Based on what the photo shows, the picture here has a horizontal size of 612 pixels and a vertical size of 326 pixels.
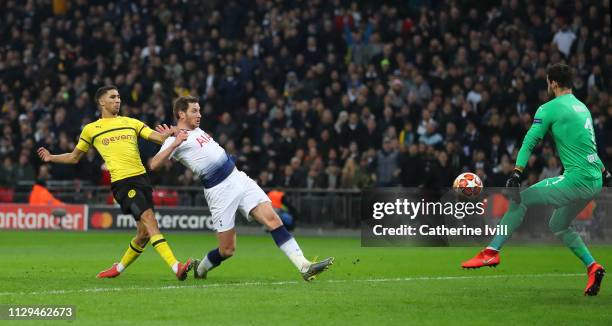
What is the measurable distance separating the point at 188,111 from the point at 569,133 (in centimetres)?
431

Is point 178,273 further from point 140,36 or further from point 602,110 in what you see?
point 140,36

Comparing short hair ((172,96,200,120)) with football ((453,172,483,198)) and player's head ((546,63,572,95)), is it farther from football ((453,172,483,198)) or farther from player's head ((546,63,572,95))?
player's head ((546,63,572,95))

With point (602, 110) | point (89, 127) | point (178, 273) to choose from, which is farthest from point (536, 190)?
point (602, 110)

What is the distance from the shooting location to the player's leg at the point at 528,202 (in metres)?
12.4

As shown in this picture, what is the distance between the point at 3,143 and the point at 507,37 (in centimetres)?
1426

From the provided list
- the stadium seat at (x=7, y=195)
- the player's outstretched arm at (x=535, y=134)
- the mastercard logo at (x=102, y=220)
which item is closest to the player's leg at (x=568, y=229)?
the player's outstretched arm at (x=535, y=134)

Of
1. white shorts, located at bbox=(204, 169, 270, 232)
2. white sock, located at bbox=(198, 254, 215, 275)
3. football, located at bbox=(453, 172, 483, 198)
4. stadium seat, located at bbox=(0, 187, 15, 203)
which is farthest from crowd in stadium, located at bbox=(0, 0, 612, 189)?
white shorts, located at bbox=(204, 169, 270, 232)

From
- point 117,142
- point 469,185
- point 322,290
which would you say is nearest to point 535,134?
point 469,185

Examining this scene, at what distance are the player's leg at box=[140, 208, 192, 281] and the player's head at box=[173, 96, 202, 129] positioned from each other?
1322 millimetres

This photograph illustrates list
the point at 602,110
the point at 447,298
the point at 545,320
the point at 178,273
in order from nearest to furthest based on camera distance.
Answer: the point at 545,320
the point at 447,298
the point at 178,273
the point at 602,110

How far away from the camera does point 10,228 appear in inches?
1159

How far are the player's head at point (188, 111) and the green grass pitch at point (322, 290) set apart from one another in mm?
1861

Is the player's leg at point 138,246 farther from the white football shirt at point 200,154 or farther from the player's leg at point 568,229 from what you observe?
the player's leg at point 568,229

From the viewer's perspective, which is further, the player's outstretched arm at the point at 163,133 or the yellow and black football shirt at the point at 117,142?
the yellow and black football shirt at the point at 117,142
